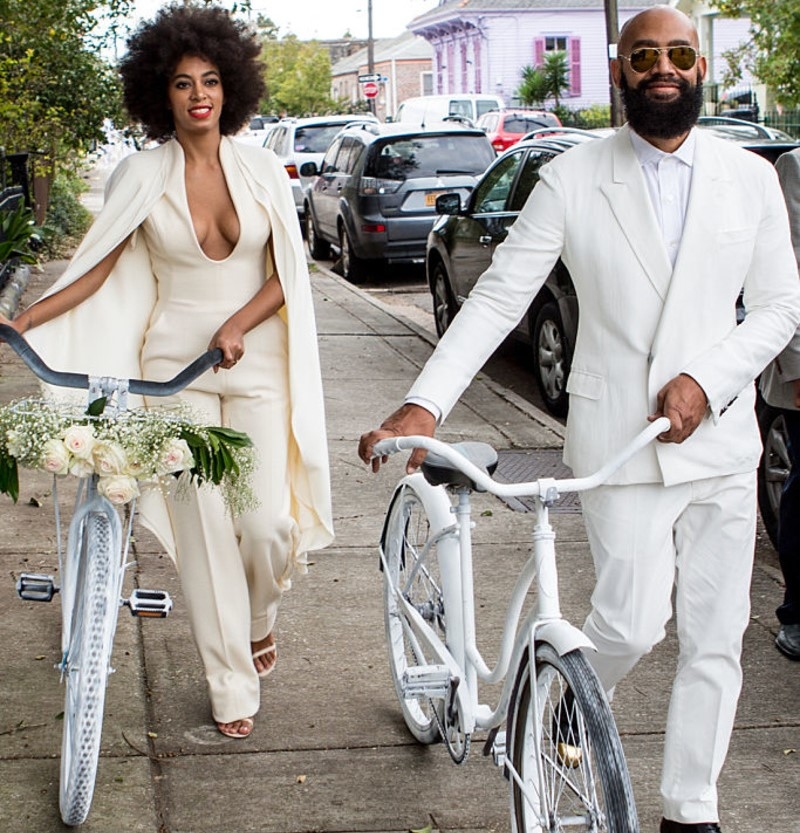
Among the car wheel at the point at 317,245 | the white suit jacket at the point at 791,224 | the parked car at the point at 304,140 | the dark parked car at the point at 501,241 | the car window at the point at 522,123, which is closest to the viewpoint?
the white suit jacket at the point at 791,224

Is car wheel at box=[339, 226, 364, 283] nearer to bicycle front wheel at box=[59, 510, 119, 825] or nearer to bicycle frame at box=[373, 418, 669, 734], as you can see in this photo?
bicycle frame at box=[373, 418, 669, 734]

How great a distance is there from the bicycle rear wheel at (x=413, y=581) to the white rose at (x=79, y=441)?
0.93 m

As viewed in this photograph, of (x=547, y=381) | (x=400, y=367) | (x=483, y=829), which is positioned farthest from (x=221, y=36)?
(x=400, y=367)

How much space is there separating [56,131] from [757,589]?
14441 mm

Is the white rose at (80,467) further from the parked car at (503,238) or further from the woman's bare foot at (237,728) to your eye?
the parked car at (503,238)

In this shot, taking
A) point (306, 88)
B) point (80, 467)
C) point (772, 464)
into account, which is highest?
point (306, 88)

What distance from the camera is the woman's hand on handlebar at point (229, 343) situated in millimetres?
4211

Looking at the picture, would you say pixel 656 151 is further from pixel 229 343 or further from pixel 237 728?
pixel 237 728

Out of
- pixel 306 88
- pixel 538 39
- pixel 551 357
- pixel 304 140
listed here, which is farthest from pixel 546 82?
pixel 551 357

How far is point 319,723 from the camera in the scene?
4680 mm

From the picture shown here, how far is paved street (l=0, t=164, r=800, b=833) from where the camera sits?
4074mm

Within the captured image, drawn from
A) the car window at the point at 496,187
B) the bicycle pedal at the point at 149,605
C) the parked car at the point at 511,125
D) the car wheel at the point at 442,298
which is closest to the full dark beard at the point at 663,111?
the bicycle pedal at the point at 149,605

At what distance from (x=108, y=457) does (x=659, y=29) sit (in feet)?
5.48

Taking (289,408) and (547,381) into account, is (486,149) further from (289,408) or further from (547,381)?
(289,408)
